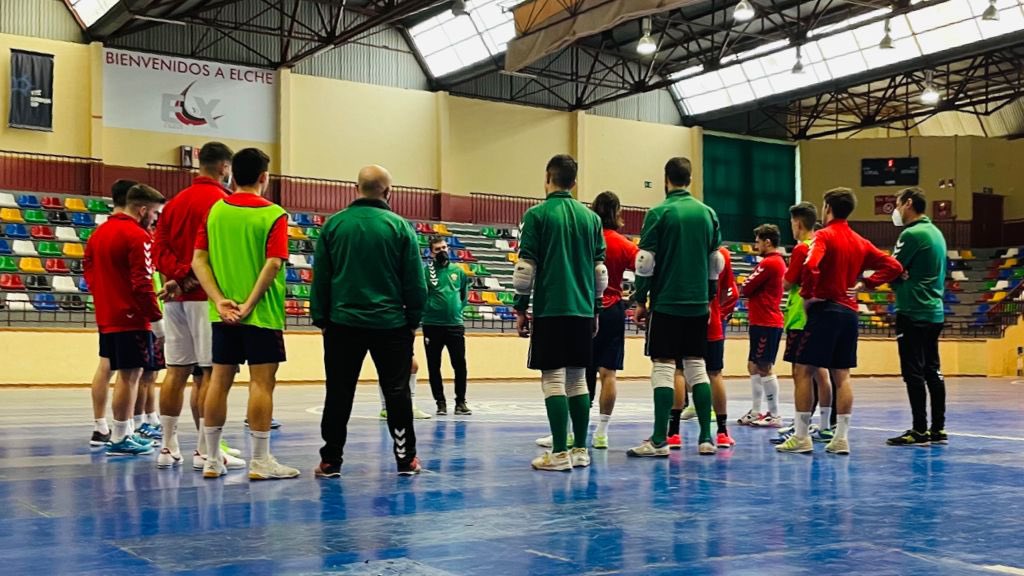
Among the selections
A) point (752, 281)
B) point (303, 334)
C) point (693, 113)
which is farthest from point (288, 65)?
→ point (752, 281)

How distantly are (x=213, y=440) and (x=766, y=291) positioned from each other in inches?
231

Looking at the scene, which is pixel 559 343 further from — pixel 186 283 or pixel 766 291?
pixel 766 291

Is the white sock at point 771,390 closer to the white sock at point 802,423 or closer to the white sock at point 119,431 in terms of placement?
the white sock at point 802,423

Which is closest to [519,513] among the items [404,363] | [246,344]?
[404,363]

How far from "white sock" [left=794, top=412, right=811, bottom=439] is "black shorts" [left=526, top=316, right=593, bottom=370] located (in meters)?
2.01

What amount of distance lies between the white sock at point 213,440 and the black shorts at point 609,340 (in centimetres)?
293

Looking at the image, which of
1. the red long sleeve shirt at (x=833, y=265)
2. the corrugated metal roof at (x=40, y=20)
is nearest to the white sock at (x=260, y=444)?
the red long sleeve shirt at (x=833, y=265)

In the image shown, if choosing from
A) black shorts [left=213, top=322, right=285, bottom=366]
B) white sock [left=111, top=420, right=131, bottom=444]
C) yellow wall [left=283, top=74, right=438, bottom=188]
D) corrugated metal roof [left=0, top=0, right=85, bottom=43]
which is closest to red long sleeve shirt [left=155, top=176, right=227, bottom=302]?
black shorts [left=213, top=322, right=285, bottom=366]

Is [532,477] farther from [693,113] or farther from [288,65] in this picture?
[693,113]

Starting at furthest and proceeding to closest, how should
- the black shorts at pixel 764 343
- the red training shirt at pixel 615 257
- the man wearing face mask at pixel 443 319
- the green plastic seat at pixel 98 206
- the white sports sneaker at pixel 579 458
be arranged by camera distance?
the green plastic seat at pixel 98 206 < the man wearing face mask at pixel 443 319 < the black shorts at pixel 764 343 < the red training shirt at pixel 615 257 < the white sports sneaker at pixel 579 458

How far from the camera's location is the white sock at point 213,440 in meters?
6.07

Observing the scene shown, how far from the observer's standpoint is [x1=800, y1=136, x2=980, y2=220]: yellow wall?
36.1m

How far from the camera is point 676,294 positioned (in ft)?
23.8

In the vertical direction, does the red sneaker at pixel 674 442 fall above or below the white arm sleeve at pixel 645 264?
below
